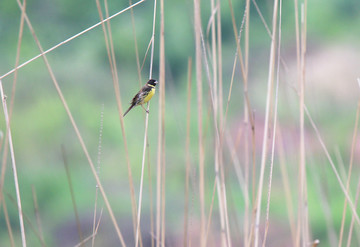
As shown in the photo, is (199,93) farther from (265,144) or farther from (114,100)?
(114,100)

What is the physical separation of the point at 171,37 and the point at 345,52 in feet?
3.89

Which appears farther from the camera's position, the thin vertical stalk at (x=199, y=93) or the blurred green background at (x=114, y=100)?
the blurred green background at (x=114, y=100)

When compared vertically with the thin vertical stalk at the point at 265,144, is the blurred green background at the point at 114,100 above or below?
above

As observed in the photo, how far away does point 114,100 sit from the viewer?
363 cm

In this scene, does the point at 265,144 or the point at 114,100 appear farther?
the point at 114,100

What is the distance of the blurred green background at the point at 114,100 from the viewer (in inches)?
133

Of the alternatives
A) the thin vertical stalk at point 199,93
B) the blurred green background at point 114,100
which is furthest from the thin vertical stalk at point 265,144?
the blurred green background at point 114,100

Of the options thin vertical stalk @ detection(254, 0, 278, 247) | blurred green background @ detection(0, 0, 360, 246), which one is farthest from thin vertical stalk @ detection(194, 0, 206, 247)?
blurred green background @ detection(0, 0, 360, 246)

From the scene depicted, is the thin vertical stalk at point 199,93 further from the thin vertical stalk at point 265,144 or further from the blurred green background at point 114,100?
the blurred green background at point 114,100

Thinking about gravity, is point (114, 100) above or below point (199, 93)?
above

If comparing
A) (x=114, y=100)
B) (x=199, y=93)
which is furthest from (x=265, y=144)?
(x=114, y=100)

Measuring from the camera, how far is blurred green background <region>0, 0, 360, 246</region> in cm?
338

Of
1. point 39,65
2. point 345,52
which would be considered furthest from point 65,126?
point 345,52

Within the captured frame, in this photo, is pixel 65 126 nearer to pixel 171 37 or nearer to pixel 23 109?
pixel 23 109
